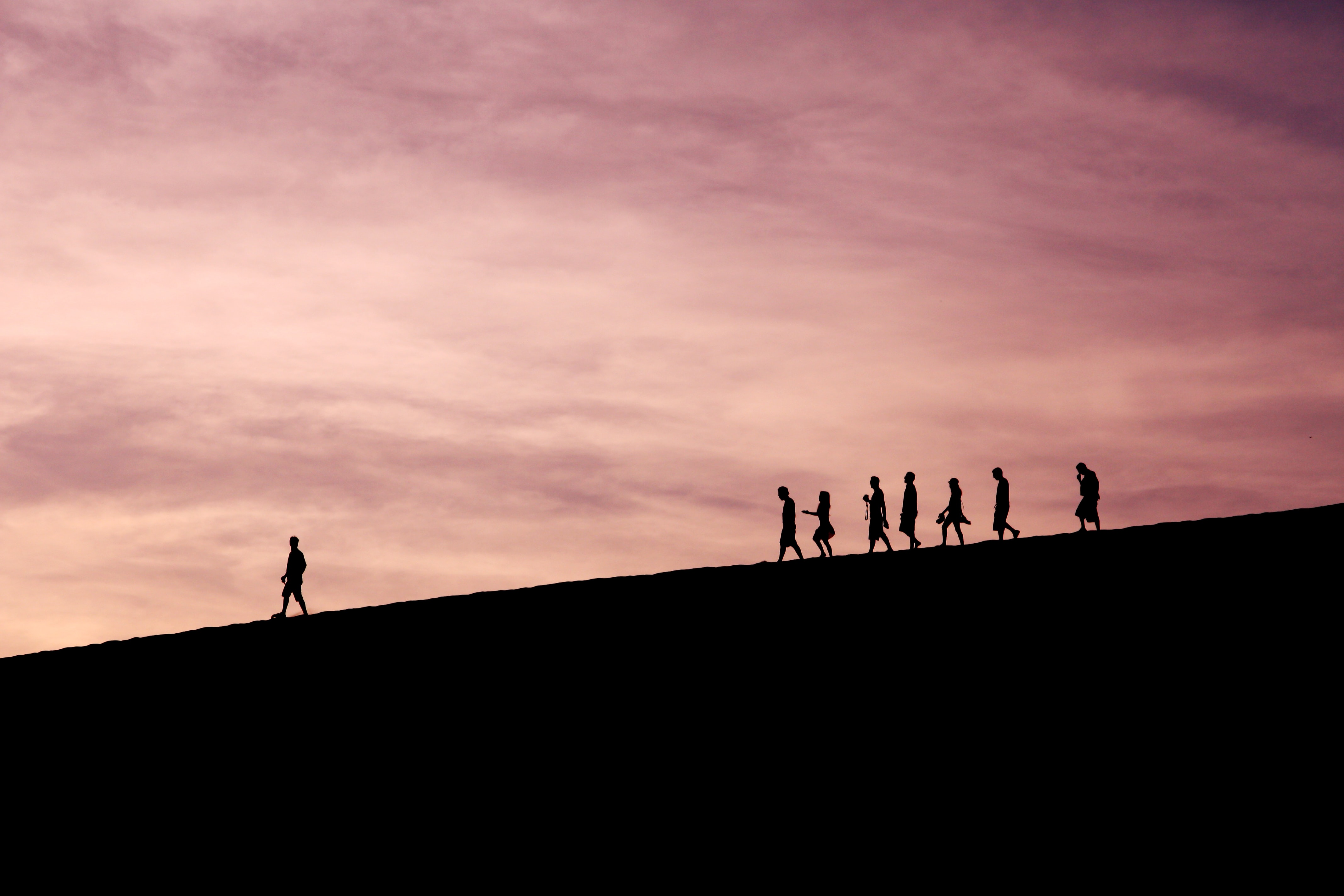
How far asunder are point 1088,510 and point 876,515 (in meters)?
3.39

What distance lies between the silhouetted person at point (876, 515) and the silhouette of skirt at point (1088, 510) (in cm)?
309

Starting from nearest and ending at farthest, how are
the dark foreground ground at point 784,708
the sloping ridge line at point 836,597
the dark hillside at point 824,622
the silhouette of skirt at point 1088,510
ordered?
the dark foreground ground at point 784,708, the dark hillside at point 824,622, the sloping ridge line at point 836,597, the silhouette of skirt at point 1088,510

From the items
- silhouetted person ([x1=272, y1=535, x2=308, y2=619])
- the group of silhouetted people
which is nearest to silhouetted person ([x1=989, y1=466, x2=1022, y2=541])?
the group of silhouetted people

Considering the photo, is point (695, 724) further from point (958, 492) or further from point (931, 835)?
point (958, 492)

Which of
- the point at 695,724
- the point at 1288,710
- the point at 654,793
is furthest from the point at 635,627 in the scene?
the point at 1288,710

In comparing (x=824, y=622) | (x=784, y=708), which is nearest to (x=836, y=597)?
(x=824, y=622)

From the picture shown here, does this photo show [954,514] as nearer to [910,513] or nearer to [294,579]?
[910,513]

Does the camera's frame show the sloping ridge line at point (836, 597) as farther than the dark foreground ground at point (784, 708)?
Yes

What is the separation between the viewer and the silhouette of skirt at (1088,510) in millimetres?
23000

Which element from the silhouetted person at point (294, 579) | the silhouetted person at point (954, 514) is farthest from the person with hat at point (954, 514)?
the silhouetted person at point (294, 579)

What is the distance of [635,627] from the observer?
20609 millimetres

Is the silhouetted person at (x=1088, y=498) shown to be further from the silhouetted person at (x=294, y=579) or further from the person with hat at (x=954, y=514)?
the silhouetted person at (x=294, y=579)

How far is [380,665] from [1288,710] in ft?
41.0

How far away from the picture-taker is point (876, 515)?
23891 millimetres
